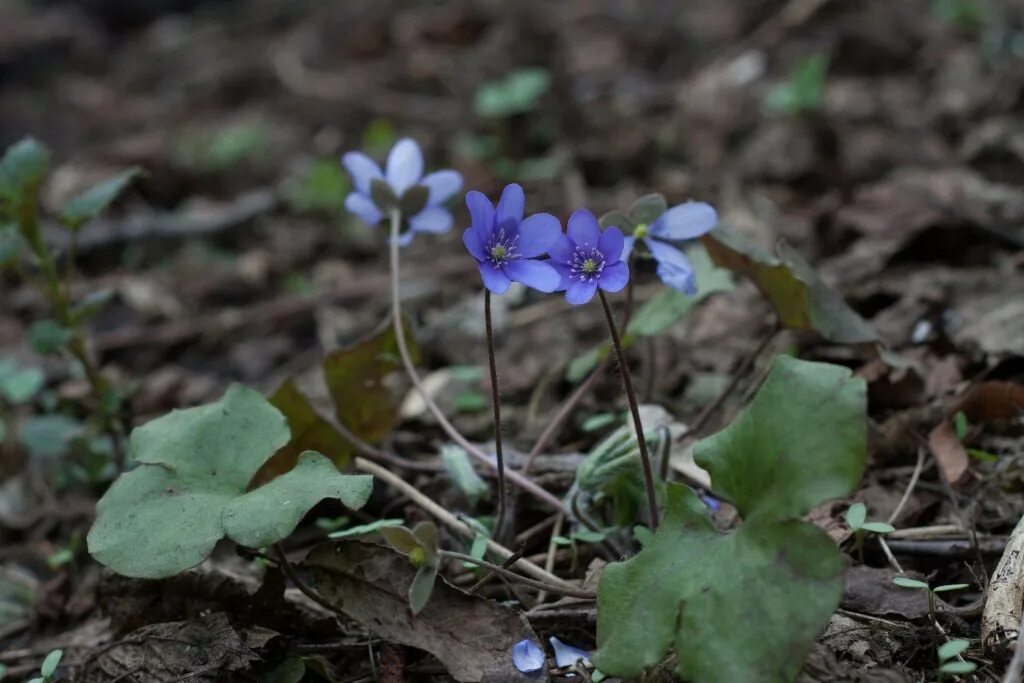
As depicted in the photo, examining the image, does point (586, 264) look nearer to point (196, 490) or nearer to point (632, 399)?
point (632, 399)

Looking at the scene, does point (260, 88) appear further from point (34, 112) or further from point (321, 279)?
point (321, 279)

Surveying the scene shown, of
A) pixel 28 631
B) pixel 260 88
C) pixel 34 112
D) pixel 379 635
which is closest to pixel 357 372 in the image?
pixel 379 635

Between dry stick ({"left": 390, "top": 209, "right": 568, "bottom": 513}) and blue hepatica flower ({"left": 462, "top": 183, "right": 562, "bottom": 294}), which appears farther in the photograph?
dry stick ({"left": 390, "top": 209, "right": 568, "bottom": 513})

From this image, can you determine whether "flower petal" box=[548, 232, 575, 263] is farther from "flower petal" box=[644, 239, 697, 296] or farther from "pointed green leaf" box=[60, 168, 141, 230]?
"pointed green leaf" box=[60, 168, 141, 230]

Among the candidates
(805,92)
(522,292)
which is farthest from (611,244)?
(805,92)

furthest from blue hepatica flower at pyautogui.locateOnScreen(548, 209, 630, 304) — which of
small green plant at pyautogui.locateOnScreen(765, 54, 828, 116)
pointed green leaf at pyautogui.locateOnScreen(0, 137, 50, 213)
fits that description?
small green plant at pyautogui.locateOnScreen(765, 54, 828, 116)

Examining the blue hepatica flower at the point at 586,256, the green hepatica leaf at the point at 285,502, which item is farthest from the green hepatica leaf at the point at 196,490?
the blue hepatica flower at the point at 586,256

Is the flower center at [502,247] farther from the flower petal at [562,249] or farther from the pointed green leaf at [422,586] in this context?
the pointed green leaf at [422,586]
